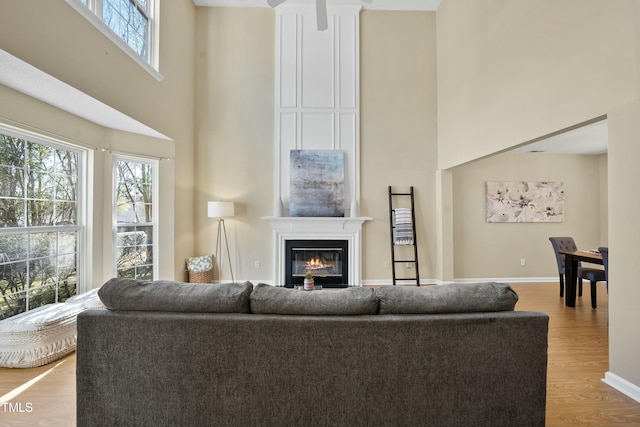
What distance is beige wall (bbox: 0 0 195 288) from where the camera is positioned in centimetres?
228

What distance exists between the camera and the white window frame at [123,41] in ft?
8.84

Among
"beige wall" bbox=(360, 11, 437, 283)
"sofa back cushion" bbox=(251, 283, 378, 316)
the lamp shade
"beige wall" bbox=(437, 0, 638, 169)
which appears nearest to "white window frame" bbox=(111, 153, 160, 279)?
the lamp shade

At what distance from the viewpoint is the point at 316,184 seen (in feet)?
16.6

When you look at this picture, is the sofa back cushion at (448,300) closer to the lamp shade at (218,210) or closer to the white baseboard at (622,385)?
the white baseboard at (622,385)

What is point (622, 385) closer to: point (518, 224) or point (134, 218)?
point (518, 224)

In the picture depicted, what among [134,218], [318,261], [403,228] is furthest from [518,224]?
[134,218]

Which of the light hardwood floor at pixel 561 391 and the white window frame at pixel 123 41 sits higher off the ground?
the white window frame at pixel 123 41

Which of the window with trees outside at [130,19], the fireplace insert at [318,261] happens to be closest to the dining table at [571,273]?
the fireplace insert at [318,261]

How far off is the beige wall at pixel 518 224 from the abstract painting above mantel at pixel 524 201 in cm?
9

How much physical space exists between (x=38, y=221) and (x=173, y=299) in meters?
2.61

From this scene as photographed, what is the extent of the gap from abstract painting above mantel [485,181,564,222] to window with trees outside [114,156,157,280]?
17.9 feet

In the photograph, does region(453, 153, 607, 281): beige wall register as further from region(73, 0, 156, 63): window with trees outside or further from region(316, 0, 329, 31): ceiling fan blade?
region(73, 0, 156, 63): window with trees outside

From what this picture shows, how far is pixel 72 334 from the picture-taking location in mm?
2748

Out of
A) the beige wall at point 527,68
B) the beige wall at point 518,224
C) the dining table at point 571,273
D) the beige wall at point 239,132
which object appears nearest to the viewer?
the beige wall at point 527,68
